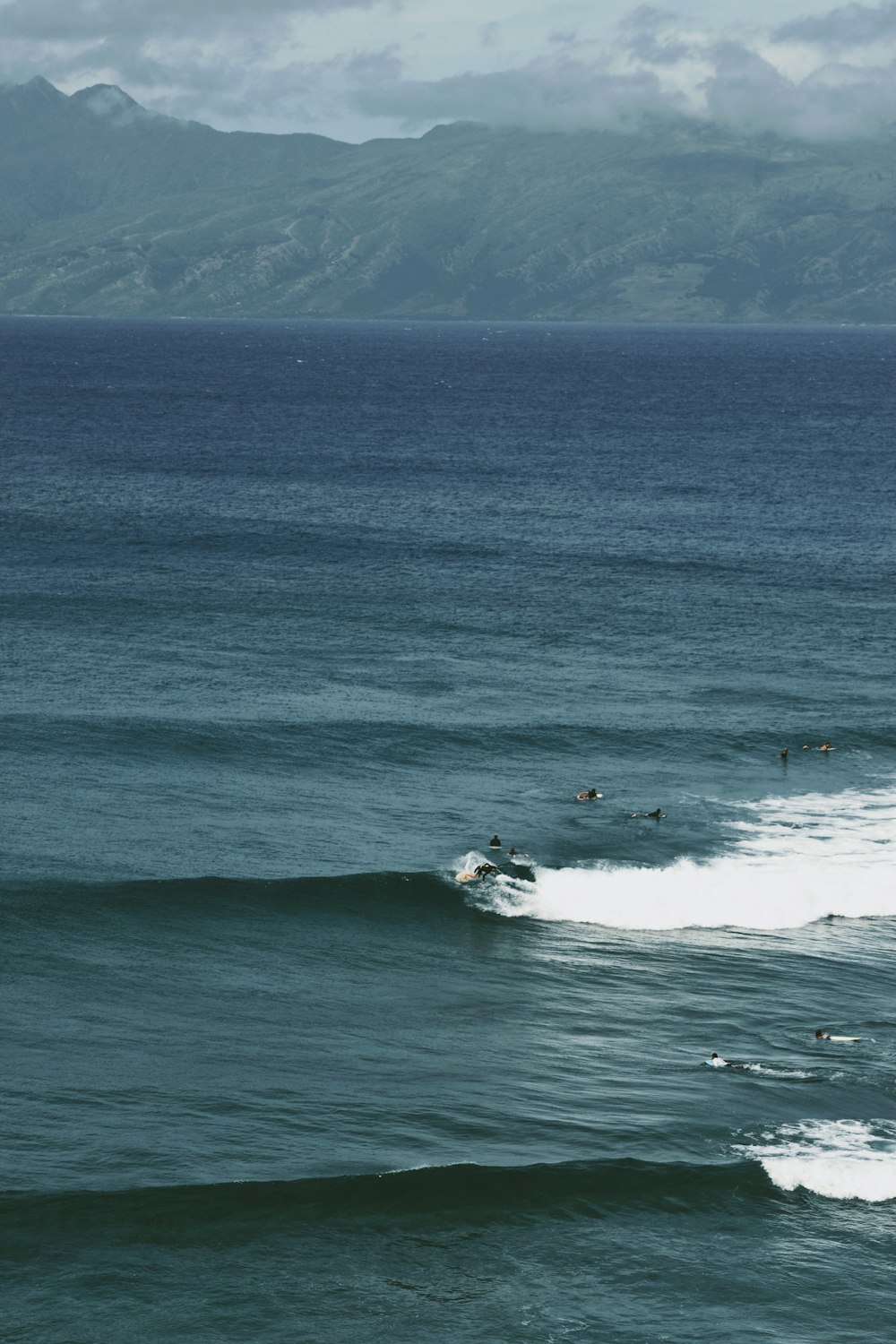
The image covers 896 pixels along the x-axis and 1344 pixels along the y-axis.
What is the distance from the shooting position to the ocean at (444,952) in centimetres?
4288

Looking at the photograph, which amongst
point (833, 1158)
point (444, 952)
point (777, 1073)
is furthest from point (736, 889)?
point (833, 1158)

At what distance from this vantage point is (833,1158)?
47062mm

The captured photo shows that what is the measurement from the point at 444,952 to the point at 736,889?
14256mm

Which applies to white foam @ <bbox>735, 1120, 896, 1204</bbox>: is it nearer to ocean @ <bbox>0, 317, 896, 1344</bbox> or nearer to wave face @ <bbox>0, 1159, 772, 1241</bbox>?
ocean @ <bbox>0, 317, 896, 1344</bbox>

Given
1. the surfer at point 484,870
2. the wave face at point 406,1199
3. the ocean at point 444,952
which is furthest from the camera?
the surfer at point 484,870

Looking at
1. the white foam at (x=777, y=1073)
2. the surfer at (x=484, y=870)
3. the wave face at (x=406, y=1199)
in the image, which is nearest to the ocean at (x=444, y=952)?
the wave face at (x=406, y=1199)

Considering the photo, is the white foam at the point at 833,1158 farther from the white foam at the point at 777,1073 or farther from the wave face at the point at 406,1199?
the white foam at the point at 777,1073

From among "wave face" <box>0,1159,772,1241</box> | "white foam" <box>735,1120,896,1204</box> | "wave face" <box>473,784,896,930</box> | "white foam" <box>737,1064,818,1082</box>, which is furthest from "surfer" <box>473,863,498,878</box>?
"wave face" <box>0,1159,772,1241</box>

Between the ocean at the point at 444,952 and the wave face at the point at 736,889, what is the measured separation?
0.24m

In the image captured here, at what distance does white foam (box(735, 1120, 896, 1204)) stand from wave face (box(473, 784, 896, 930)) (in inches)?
716

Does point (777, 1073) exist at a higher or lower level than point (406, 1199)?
higher

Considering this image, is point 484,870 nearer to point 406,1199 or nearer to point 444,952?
point 444,952

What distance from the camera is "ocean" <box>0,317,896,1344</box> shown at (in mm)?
42875

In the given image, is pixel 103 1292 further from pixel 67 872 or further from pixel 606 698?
pixel 606 698
